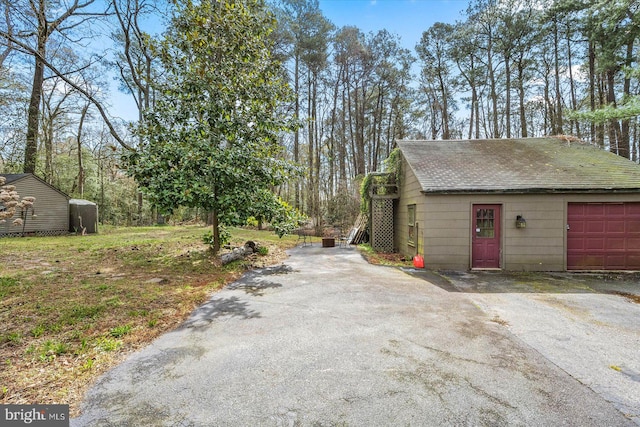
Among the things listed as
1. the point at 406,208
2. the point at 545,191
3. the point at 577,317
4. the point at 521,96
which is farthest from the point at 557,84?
the point at 577,317

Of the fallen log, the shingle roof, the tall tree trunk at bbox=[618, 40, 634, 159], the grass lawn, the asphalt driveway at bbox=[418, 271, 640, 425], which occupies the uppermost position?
the tall tree trunk at bbox=[618, 40, 634, 159]

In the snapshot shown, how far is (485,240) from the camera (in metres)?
7.98

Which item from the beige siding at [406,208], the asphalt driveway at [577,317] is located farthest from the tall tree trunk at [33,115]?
the asphalt driveway at [577,317]

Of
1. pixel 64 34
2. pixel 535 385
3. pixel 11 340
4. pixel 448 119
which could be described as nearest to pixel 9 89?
pixel 64 34

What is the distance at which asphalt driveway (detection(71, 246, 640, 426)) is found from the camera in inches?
86.1

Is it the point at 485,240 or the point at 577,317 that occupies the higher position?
the point at 485,240

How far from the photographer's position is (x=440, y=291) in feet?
18.9

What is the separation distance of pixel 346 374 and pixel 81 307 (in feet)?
13.6

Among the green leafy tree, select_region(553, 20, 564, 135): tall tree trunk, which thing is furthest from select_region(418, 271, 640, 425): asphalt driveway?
select_region(553, 20, 564, 135): tall tree trunk

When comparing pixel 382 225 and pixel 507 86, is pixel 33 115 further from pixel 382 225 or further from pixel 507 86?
pixel 507 86

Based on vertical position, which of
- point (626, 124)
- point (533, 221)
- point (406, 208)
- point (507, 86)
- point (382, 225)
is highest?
point (507, 86)

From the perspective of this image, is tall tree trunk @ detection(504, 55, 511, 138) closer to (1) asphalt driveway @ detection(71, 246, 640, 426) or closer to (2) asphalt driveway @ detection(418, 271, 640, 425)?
(2) asphalt driveway @ detection(418, 271, 640, 425)

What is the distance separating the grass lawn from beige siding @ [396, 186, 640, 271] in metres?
5.07

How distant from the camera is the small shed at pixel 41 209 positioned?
11.9 meters
